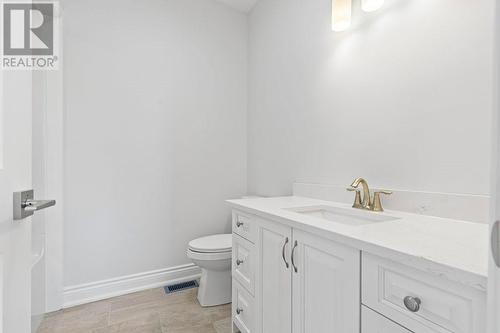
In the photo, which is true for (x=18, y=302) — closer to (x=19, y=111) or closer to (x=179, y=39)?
(x=19, y=111)

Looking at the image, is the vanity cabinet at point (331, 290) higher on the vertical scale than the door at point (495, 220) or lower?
lower

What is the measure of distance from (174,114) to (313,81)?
4.11ft

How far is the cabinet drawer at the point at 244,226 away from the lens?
4.53ft

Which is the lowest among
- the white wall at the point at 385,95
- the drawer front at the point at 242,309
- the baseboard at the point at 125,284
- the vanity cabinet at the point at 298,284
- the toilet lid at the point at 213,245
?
the baseboard at the point at 125,284

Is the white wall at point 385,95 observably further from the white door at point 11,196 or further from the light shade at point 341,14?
the white door at point 11,196

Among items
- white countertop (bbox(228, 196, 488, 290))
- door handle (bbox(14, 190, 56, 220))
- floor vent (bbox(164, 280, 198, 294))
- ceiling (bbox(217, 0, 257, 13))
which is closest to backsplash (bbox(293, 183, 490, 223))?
white countertop (bbox(228, 196, 488, 290))

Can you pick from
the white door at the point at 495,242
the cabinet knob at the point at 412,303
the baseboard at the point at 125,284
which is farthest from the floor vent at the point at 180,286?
the white door at the point at 495,242

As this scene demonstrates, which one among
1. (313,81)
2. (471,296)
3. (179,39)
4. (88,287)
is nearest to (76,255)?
(88,287)

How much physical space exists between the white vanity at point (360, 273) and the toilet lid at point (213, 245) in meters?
0.51

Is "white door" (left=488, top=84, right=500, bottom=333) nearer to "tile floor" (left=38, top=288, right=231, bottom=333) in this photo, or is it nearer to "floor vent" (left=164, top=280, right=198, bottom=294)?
"tile floor" (left=38, top=288, right=231, bottom=333)

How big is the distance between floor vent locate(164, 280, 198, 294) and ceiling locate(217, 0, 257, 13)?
264 centimetres

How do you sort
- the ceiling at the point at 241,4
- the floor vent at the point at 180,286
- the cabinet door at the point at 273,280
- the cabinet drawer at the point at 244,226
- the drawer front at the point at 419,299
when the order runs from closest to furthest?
1. the drawer front at the point at 419,299
2. the cabinet door at the point at 273,280
3. the cabinet drawer at the point at 244,226
4. the floor vent at the point at 180,286
5. the ceiling at the point at 241,4

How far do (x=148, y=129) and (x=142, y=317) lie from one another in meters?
1.44

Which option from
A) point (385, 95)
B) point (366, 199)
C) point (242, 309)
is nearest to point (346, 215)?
point (366, 199)
